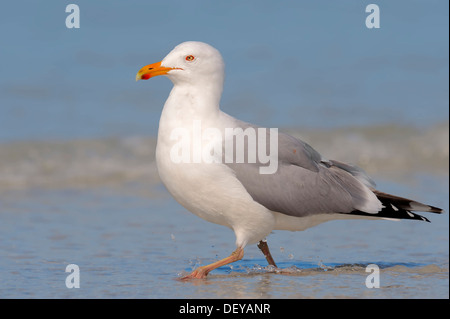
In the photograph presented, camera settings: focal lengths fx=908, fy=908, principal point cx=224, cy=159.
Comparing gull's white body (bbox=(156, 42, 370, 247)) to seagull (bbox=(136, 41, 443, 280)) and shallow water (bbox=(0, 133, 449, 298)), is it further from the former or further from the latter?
shallow water (bbox=(0, 133, 449, 298))

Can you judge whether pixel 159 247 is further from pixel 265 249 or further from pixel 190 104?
pixel 190 104

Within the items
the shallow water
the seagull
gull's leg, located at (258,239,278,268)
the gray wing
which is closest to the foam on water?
the shallow water

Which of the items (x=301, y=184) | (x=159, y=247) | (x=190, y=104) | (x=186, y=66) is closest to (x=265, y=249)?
(x=301, y=184)

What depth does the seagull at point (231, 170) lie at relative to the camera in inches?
233

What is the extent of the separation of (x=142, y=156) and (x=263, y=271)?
5.35m

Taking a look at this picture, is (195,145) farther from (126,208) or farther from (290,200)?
(126,208)

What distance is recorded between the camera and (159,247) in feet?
23.8

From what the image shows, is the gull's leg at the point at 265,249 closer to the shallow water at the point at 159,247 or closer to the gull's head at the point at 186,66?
the shallow water at the point at 159,247

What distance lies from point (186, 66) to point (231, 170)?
80 centimetres

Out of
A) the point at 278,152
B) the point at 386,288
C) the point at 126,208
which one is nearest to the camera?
the point at 386,288

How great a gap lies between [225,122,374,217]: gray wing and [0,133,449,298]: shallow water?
0.47 m

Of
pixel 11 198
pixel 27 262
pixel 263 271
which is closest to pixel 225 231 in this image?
pixel 263 271

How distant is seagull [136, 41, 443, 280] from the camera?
592 centimetres

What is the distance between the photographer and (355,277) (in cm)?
621
